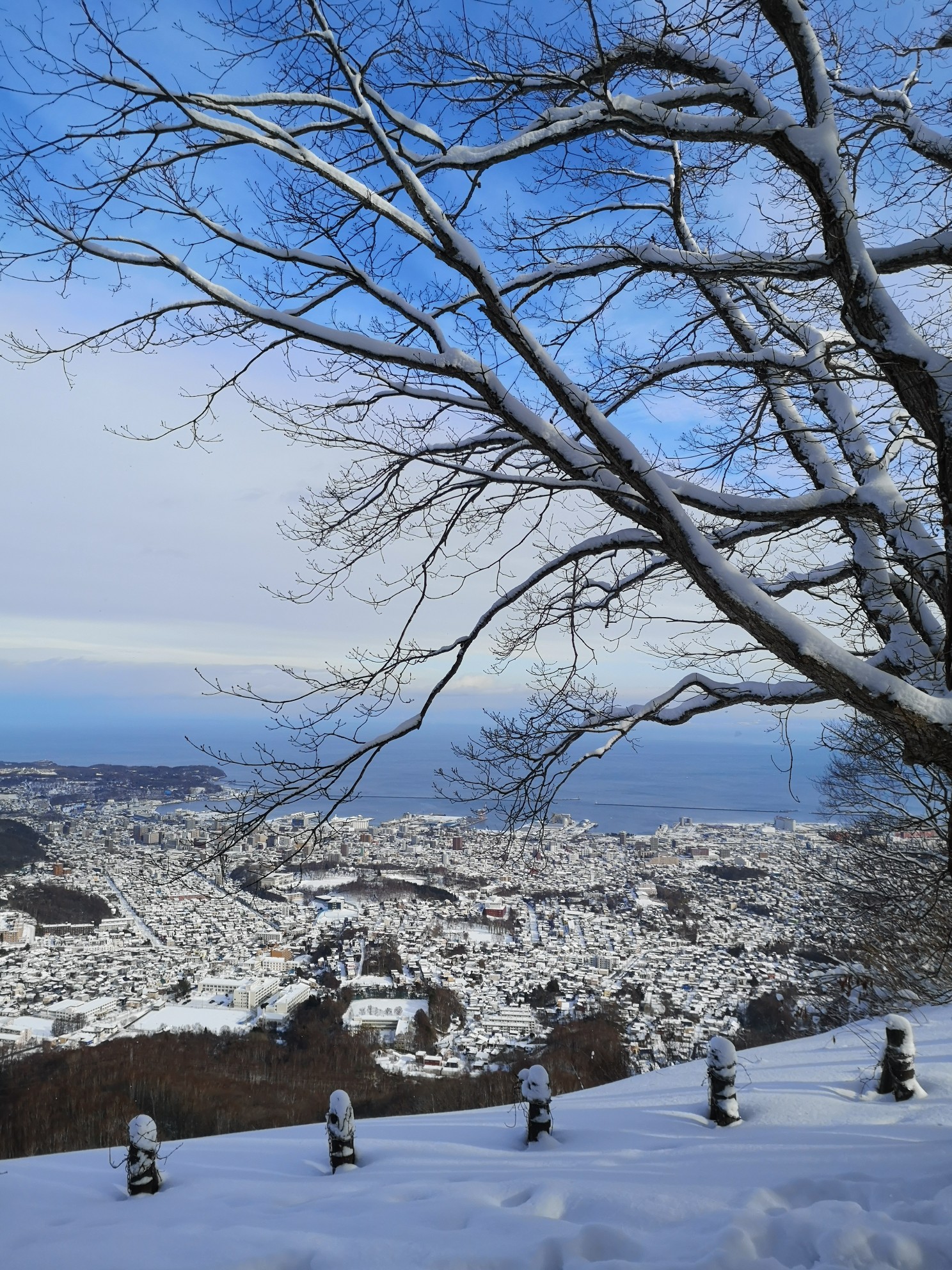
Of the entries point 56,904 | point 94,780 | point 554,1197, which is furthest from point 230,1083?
point 94,780

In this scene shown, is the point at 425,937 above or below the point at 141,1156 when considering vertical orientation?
below

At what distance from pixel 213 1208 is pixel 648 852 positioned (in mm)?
24755

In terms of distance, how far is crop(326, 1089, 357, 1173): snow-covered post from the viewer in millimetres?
4027

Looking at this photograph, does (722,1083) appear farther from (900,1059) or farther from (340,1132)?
(340,1132)

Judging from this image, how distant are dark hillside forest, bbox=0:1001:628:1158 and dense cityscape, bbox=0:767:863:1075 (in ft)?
1.76

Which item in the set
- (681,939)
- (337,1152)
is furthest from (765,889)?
(337,1152)

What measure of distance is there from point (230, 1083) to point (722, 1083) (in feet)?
27.6

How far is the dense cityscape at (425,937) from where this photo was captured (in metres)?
11.8

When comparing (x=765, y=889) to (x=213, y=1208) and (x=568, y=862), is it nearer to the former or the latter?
(x=568, y=862)

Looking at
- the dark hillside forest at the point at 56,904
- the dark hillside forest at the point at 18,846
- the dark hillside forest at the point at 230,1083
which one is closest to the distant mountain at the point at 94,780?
the dark hillside forest at the point at 56,904

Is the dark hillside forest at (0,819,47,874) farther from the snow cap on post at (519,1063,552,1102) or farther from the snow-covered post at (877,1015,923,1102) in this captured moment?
the snow-covered post at (877,1015,923,1102)

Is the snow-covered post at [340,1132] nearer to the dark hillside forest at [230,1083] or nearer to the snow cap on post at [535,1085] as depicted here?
the snow cap on post at [535,1085]

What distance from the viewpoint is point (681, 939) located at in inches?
680

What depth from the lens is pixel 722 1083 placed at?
14.4ft
